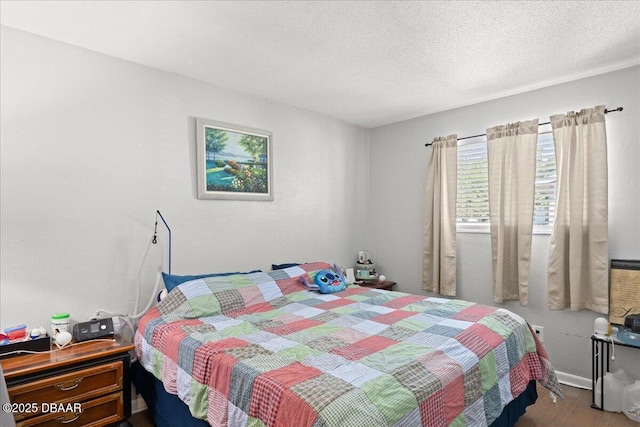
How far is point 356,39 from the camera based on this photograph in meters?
2.31

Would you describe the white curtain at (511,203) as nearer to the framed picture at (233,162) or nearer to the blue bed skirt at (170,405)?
the blue bed skirt at (170,405)

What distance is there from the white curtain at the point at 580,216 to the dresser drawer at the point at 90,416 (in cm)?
333

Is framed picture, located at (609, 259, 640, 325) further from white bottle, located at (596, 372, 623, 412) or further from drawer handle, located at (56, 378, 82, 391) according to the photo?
drawer handle, located at (56, 378, 82, 391)

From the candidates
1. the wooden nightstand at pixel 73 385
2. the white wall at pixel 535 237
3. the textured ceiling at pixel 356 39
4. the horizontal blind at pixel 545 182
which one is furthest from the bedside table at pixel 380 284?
the wooden nightstand at pixel 73 385

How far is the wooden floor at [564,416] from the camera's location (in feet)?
7.86

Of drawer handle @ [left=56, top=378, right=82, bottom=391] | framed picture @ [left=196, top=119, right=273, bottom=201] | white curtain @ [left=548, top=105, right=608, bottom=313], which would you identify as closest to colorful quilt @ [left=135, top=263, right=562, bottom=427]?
drawer handle @ [left=56, top=378, right=82, bottom=391]

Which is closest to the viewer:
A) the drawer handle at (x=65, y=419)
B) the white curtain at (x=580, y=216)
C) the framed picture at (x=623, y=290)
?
the drawer handle at (x=65, y=419)

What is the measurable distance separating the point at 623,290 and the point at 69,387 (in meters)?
3.79

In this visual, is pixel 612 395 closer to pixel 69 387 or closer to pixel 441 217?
pixel 441 217

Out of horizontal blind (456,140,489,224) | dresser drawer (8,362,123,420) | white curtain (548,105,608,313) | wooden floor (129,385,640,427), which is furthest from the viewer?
horizontal blind (456,140,489,224)

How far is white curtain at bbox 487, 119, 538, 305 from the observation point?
10.3 ft

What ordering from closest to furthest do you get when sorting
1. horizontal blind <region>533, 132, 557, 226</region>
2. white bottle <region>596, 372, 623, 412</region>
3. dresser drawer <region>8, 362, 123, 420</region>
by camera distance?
1. dresser drawer <region>8, 362, 123, 420</region>
2. white bottle <region>596, 372, 623, 412</region>
3. horizontal blind <region>533, 132, 557, 226</region>

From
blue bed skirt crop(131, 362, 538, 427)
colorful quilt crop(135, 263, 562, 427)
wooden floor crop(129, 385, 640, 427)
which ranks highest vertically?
colorful quilt crop(135, 263, 562, 427)

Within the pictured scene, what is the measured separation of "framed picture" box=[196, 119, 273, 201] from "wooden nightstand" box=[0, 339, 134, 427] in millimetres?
1366
